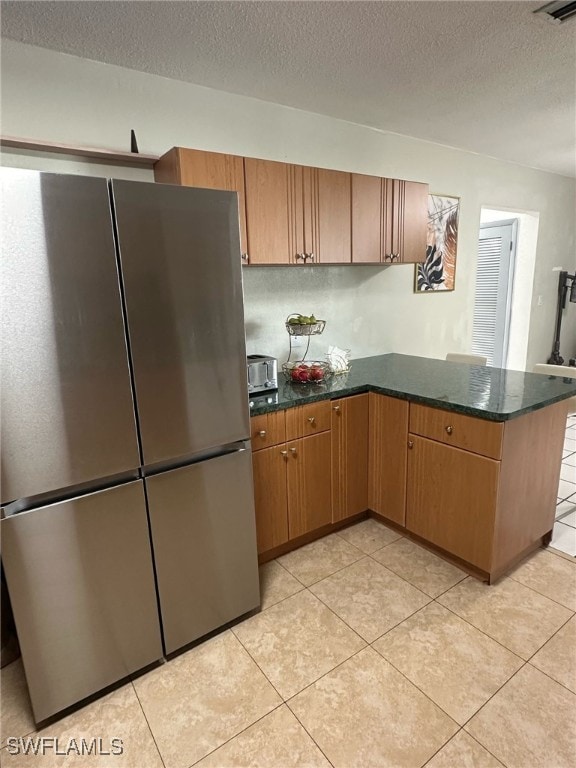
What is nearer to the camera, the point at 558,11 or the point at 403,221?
the point at 558,11

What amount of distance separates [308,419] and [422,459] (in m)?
0.64

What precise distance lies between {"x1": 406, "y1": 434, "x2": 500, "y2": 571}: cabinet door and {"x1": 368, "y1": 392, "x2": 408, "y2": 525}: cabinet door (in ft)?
0.19

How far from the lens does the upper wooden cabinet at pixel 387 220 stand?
8.35ft

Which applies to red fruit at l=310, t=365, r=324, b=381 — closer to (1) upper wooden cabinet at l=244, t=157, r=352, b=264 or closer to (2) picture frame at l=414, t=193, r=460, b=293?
(1) upper wooden cabinet at l=244, t=157, r=352, b=264

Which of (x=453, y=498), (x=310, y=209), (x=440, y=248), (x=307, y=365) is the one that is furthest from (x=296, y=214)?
(x=440, y=248)

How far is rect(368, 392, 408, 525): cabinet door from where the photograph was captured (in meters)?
2.32

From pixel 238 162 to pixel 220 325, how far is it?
0.99 meters

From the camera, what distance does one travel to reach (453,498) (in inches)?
83.0

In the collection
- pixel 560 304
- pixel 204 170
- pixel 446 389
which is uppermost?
pixel 204 170

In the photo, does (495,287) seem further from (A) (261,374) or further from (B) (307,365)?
(A) (261,374)

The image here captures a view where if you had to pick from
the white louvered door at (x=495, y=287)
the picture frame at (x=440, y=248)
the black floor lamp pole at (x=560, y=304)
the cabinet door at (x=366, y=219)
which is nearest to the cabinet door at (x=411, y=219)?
the cabinet door at (x=366, y=219)

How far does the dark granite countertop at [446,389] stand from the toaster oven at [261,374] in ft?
0.17

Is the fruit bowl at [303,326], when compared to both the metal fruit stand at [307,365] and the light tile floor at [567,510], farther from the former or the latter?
the light tile floor at [567,510]

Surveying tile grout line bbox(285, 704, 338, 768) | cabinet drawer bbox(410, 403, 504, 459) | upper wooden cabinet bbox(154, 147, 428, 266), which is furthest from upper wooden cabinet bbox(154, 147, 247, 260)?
tile grout line bbox(285, 704, 338, 768)
